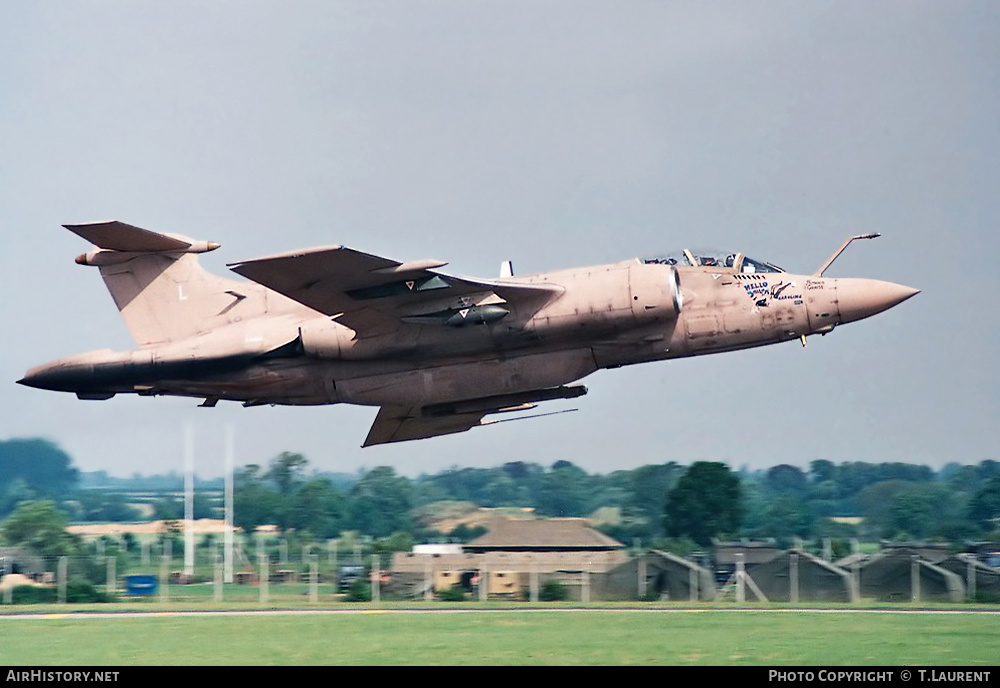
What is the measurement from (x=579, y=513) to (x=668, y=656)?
58.4 ft

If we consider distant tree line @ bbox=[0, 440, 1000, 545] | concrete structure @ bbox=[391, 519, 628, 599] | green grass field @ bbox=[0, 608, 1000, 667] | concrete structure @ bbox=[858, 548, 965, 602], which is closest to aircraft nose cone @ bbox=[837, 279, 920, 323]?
green grass field @ bbox=[0, 608, 1000, 667]

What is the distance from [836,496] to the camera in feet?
140

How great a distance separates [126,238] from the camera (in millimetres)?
22312

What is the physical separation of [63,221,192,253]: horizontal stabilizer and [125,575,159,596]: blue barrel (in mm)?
10949

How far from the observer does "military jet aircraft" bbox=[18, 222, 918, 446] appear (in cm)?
2008

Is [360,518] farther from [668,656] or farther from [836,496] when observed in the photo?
[668,656]

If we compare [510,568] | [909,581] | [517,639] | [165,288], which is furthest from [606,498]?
[165,288]

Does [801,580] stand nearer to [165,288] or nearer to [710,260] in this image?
[710,260]

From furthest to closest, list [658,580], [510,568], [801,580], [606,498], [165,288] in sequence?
[606,498] < [510,568] < [658,580] < [801,580] < [165,288]

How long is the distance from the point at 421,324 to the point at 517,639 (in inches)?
216

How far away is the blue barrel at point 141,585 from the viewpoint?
3091 cm

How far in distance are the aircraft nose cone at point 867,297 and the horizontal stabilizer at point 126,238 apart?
35.0ft

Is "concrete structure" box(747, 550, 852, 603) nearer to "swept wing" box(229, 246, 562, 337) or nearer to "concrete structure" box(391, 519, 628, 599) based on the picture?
"concrete structure" box(391, 519, 628, 599)

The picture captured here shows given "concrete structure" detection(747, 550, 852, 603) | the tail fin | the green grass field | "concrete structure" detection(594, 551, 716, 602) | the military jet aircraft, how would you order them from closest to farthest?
1. the military jet aircraft
2. the green grass field
3. the tail fin
4. "concrete structure" detection(747, 550, 852, 603)
5. "concrete structure" detection(594, 551, 716, 602)
